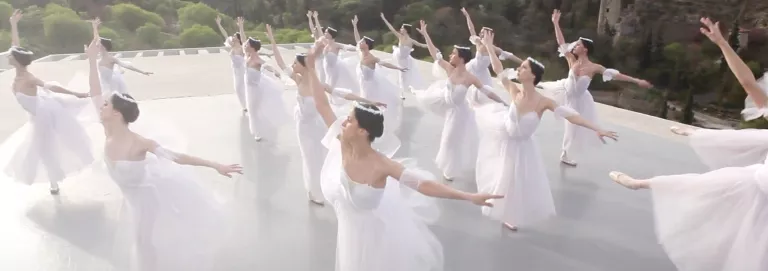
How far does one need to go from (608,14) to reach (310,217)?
11498 mm

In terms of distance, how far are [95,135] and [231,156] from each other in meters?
2.11

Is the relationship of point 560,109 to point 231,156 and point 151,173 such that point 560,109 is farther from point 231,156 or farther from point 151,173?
point 231,156

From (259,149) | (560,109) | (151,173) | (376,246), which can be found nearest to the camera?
(376,246)

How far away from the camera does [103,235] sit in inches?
171

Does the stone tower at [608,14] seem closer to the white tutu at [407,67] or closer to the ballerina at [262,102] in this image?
the white tutu at [407,67]

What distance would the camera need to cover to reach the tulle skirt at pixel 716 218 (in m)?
3.14

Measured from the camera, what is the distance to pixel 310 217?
4758 millimetres

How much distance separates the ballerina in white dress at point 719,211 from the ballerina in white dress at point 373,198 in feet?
3.84

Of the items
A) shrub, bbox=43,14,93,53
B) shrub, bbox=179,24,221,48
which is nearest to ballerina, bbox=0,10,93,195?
shrub, bbox=43,14,93,53

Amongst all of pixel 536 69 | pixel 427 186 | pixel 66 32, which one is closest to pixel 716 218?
pixel 536 69

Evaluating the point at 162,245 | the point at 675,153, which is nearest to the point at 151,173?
the point at 162,245

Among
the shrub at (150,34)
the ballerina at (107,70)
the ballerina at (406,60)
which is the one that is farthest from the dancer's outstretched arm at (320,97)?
the shrub at (150,34)

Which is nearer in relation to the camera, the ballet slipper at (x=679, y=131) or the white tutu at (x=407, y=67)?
the ballet slipper at (x=679, y=131)

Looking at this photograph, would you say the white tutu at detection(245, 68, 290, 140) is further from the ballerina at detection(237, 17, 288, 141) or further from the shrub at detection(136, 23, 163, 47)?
the shrub at detection(136, 23, 163, 47)
